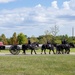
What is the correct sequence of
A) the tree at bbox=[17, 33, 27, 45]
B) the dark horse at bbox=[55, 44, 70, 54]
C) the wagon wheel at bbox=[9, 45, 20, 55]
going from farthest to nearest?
the tree at bbox=[17, 33, 27, 45] → the dark horse at bbox=[55, 44, 70, 54] → the wagon wheel at bbox=[9, 45, 20, 55]

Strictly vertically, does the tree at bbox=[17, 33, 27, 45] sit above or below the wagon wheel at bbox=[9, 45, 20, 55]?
below

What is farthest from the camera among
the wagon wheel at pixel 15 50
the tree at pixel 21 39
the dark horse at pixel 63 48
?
the tree at pixel 21 39

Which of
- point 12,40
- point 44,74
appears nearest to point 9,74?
point 44,74

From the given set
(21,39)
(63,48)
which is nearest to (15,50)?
(63,48)

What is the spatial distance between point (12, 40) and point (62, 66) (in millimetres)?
95717

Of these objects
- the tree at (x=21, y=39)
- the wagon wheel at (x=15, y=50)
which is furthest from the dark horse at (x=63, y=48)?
the tree at (x=21, y=39)

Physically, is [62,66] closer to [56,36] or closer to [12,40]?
[56,36]

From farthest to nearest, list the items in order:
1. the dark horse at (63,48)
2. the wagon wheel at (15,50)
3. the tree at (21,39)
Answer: the tree at (21,39) → the dark horse at (63,48) → the wagon wheel at (15,50)

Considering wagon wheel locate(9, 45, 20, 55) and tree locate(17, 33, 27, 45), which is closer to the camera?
wagon wheel locate(9, 45, 20, 55)

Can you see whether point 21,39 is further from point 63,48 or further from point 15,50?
point 15,50

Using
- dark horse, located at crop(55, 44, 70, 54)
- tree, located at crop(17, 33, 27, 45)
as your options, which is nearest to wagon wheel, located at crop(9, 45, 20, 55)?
dark horse, located at crop(55, 44, 70, 54)

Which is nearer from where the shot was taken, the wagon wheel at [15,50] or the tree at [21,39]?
the wagon wheel at [15,50]

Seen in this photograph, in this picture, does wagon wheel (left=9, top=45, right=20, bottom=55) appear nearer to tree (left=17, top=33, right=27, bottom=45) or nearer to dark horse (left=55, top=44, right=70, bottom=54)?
dark horse (left=55, top=44, right=70, bottom=54)

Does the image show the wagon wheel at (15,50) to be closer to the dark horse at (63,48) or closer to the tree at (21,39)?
the dark horse at (63,48)
